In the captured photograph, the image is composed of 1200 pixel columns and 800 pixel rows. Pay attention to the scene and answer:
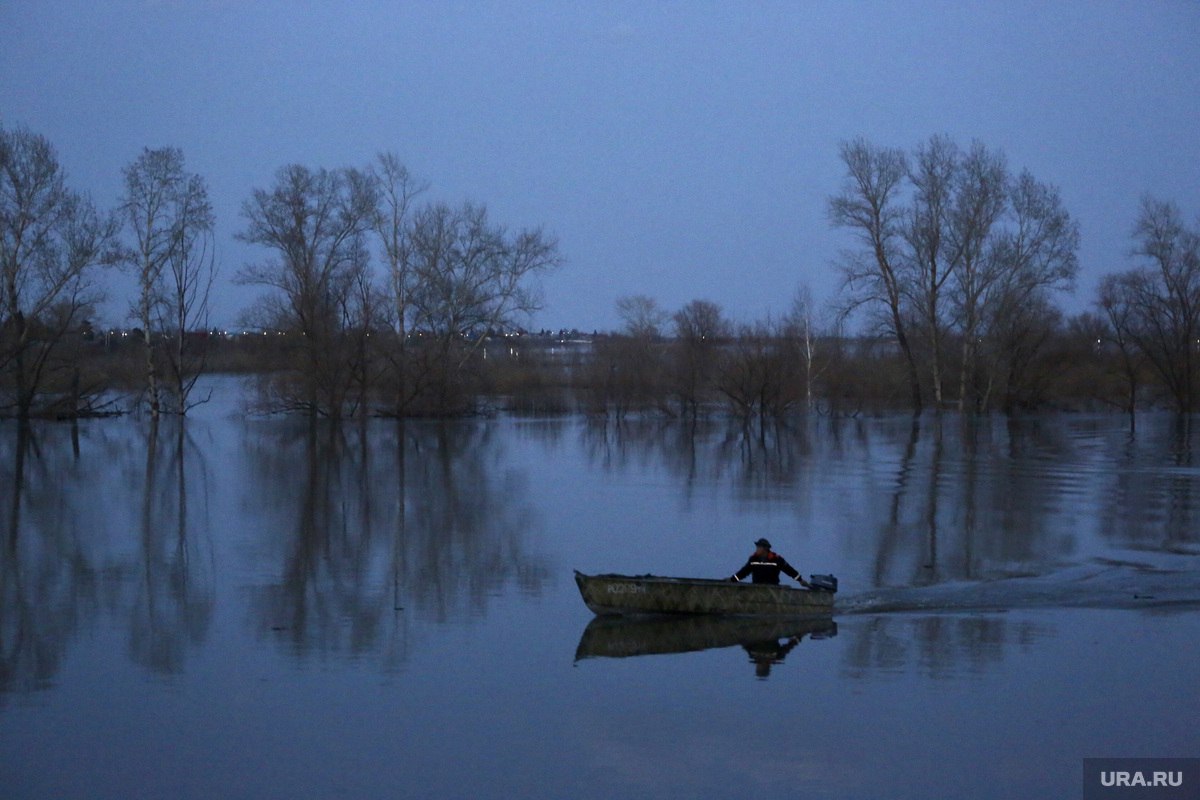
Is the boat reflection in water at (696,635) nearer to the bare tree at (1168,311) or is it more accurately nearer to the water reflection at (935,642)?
the water reflection at (935,642)

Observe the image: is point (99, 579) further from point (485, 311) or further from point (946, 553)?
point (485, 311)

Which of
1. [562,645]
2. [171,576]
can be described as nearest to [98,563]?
[171,576]

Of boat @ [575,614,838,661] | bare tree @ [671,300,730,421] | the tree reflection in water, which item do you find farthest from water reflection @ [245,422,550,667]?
bare tree @ [671,300,730,421]

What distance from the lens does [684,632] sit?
39.3 feet

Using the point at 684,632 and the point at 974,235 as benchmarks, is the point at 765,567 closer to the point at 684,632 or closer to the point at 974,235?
the point at 684,632

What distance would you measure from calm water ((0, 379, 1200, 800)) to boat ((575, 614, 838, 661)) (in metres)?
0.06

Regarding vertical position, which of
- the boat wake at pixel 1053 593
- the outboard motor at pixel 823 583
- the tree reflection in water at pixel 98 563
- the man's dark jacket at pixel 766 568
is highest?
the man's dark jacket at pixel 766 568

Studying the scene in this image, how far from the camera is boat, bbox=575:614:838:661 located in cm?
1146

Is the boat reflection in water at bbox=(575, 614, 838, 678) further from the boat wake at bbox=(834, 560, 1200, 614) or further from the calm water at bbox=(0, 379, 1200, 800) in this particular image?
the boat wake at bbox=(834, 560, 1200, 614)

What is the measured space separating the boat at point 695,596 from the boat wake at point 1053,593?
2.72 feet

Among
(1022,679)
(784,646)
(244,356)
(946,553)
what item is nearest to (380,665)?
(784,646)

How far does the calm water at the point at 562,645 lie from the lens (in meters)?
8.24

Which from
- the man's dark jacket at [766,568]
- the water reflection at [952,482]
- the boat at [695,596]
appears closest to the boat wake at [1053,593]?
the water reflection at [952,482]

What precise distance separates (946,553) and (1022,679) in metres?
6.71
